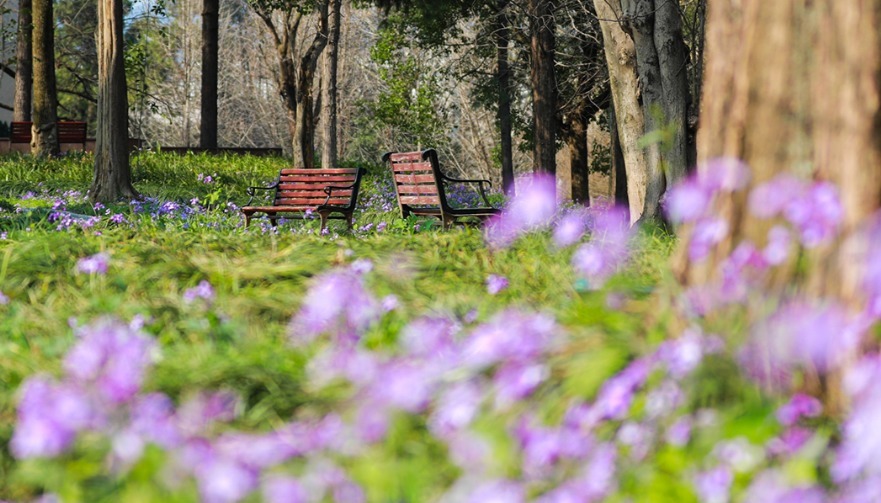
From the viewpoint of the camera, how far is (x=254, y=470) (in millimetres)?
2395

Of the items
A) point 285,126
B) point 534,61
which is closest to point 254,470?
point 534,61

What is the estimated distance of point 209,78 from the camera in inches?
922

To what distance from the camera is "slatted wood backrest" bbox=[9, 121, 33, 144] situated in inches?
944

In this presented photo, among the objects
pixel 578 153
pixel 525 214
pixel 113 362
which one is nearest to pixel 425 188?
pixel 525 214

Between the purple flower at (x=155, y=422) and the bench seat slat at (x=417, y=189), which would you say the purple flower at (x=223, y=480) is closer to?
the purple flower at (x=155, y=422)

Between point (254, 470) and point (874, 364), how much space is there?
1486mm

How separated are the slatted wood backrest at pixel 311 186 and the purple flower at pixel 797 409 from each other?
8.60m

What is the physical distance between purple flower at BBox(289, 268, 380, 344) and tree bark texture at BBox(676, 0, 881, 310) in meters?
0.99

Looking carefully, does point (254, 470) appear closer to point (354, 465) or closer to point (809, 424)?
point (354, 465)

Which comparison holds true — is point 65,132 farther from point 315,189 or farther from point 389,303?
point 389,303

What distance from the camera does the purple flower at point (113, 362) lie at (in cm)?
254

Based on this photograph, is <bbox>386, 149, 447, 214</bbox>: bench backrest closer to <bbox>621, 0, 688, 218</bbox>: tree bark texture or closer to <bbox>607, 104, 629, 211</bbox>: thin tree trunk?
<bbox>621, 0, 688, 218</bbox>: tree bark texture

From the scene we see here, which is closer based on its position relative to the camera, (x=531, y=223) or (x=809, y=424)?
(x=809, y=424)

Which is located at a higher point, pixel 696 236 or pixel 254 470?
pixel 696 236
